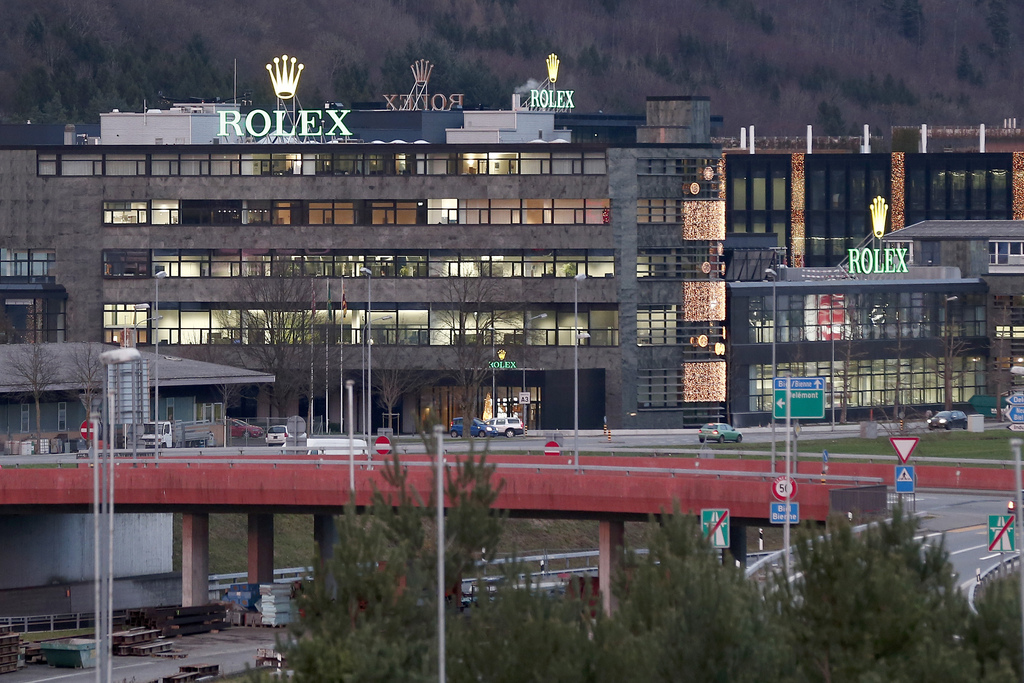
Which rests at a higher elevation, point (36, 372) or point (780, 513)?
point (36, 372)

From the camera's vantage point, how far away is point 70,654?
2424 inches

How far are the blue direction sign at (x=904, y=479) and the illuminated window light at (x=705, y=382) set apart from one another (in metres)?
77.1

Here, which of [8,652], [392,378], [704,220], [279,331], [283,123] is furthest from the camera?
[283,123]

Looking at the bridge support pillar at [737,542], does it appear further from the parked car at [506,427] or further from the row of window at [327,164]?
the row of window at [327,164]

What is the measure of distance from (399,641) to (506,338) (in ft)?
299

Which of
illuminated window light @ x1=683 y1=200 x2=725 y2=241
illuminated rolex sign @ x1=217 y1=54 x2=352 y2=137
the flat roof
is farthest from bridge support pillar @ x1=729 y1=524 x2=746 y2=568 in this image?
the flat roof

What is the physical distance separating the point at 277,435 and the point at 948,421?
44040 mm

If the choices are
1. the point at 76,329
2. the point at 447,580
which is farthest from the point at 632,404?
the point at 447,580

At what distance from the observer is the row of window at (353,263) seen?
12888 centimetres

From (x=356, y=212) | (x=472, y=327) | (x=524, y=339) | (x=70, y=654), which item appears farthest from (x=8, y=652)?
(x=356, y=212)

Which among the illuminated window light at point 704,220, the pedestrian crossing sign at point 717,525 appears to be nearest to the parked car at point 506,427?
the illuminated window light at point 704,220

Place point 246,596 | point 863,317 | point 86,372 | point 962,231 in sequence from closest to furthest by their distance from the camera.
Result: point 246,596, point 86,372, point 863,317, point 962,231

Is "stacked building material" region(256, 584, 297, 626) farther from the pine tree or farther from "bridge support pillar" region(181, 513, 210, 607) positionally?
the pine tree

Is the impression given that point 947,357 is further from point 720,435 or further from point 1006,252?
point 720,435
